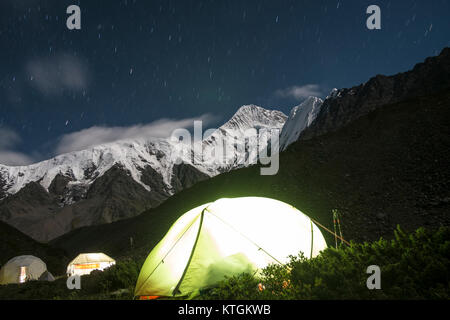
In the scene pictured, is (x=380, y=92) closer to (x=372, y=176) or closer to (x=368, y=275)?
(x=372, y=176)

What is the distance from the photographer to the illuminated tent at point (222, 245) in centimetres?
617

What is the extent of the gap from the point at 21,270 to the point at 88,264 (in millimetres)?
5932

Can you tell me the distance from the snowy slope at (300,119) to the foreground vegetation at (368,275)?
97.5 metres

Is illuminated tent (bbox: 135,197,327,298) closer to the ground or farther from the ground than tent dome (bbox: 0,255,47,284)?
farther from the ground

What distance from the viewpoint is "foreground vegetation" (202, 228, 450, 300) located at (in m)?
3.68

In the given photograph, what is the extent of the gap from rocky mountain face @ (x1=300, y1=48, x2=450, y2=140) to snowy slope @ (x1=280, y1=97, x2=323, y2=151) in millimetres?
14150

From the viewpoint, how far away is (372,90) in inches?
2960

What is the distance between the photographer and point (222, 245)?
21.1 feet

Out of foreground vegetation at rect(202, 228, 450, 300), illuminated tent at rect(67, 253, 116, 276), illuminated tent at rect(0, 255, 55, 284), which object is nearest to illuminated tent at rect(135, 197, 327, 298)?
foreground vegetation at rect(202, 228, 450, 300)

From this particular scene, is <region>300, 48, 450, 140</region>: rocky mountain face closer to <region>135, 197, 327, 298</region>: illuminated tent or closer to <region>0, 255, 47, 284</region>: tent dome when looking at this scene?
<region>135, 197, 327, 298</region>: illuminated tent

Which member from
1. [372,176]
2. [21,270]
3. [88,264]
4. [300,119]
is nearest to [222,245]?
[372,176]

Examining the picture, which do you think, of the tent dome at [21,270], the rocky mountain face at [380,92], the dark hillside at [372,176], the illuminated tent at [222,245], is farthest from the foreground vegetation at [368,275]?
the rocky mountain face at [380,92]

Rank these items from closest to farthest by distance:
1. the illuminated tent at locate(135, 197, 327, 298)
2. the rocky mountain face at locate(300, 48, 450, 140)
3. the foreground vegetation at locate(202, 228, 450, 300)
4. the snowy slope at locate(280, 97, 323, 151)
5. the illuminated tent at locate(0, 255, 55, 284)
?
the foreground vegetation at locate(202, 228, 450, 300), the illuminated tent at locate(135, 197, 327, 298), the illuminated tent at locate(0, 255, 55, 284), the rocky mountain face at locate(300, 48, 450, 140), the snowy slope at locate(280, 97, 323, 151)
